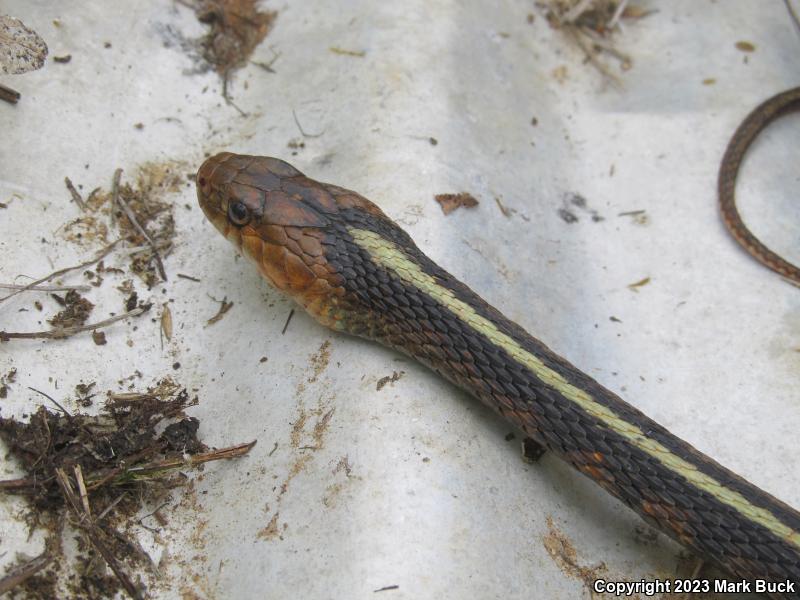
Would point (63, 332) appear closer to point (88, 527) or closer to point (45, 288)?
point (45, 288)

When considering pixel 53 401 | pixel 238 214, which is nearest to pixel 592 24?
pixel 238 214

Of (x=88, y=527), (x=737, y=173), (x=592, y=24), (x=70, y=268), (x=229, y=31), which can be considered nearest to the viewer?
(x=88, y=527)

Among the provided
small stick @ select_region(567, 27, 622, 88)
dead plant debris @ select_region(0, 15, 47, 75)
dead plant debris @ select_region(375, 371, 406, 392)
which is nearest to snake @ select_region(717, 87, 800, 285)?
small stick @ select_region(567, 27, 622, 88)

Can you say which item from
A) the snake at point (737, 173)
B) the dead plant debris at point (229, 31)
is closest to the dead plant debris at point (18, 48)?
the dead plant debris at point (229, 31)

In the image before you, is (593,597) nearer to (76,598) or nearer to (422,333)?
(422,333)

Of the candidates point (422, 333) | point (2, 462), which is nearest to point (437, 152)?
point (422, 333)

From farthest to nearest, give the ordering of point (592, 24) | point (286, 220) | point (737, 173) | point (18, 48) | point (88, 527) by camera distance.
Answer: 1. point (592, 24)
2. point (737, 173)
3. point (18, 48)
4. point (286, 220)
5. point (88, 527)

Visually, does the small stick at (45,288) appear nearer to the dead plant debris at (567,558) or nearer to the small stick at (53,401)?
the small stick at (53,401)
